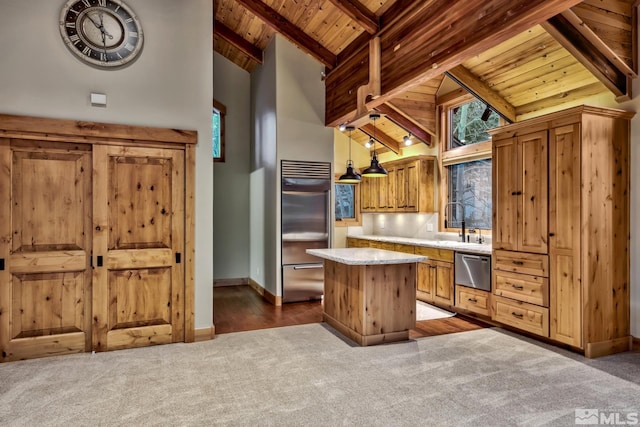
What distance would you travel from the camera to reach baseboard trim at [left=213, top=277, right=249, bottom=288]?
24.2 feet

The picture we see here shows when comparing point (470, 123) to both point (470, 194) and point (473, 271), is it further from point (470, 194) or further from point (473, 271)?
point (473, 271)

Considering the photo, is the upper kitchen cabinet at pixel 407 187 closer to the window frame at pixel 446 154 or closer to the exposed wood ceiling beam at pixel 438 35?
the window frame at pixel 446 154

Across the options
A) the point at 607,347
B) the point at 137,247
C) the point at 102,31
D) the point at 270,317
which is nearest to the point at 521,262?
the point at 607,347

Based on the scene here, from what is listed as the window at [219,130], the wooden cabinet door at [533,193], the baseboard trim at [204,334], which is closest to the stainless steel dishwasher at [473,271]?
the wooden cabinet door at [533,193]

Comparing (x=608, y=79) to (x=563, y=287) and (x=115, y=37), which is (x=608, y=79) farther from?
(x=115, y=37)

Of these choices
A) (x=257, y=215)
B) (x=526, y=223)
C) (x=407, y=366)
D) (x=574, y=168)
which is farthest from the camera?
(x=257, y=215)

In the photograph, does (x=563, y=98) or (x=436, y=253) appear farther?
(x=436, y=253)

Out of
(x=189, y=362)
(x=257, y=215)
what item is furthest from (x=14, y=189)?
(x=257, y=215)

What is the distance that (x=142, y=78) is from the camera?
4086 mm

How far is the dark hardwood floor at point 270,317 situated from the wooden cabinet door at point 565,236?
39.6 inches

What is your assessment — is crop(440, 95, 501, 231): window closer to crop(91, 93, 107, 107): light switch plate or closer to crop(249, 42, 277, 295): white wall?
crop(249, 42, 277, 295): white wall

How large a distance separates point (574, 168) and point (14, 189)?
208 inches

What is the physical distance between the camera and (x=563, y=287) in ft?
12.6

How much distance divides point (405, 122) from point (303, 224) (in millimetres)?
2433
